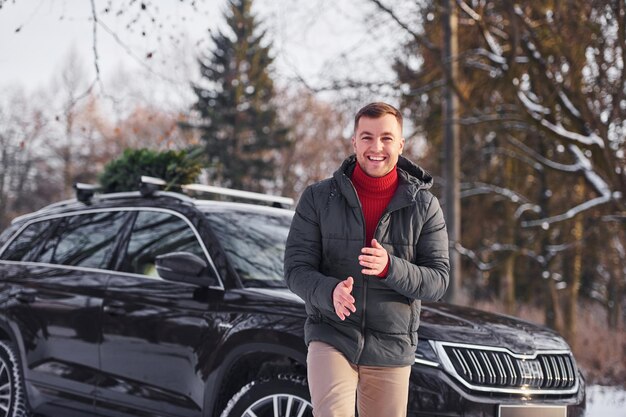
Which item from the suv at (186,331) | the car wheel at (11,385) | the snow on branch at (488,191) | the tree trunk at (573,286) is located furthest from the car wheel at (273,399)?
the snow on branch at (488,191)

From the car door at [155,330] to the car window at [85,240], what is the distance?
241mm

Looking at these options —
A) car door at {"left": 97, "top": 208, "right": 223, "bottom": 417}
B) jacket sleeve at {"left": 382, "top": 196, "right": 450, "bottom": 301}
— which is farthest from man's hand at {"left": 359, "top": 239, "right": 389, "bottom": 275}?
car door at {"left": 97, "top": 208, "right": 223, "bottom": 417}

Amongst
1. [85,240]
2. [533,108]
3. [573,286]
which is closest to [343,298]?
[85,240]

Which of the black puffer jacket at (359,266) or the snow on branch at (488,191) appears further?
the snow on branch at (488,191)

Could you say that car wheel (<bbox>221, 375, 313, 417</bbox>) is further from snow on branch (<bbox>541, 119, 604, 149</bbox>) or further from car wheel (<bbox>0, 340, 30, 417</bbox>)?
snow on branch (<bbox>541, 119, 604, 149</bbox>)

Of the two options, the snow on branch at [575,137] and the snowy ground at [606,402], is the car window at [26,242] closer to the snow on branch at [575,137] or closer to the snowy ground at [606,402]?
the snowy ground at [606,402]

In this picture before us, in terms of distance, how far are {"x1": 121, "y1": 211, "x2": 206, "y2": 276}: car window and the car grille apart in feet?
6.21

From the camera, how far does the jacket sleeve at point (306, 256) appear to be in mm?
3141

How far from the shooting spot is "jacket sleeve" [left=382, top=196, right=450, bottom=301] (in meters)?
3.08

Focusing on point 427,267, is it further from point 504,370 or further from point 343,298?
point 504,370

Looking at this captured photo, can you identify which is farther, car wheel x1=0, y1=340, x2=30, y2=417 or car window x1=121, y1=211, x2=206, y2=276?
car wheel x1=0, y1=340, x2=30, y2=417

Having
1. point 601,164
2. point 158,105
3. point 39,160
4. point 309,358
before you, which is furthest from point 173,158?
point 39,160

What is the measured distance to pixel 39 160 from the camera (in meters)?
44.7

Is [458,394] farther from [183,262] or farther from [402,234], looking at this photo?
[183,262]
